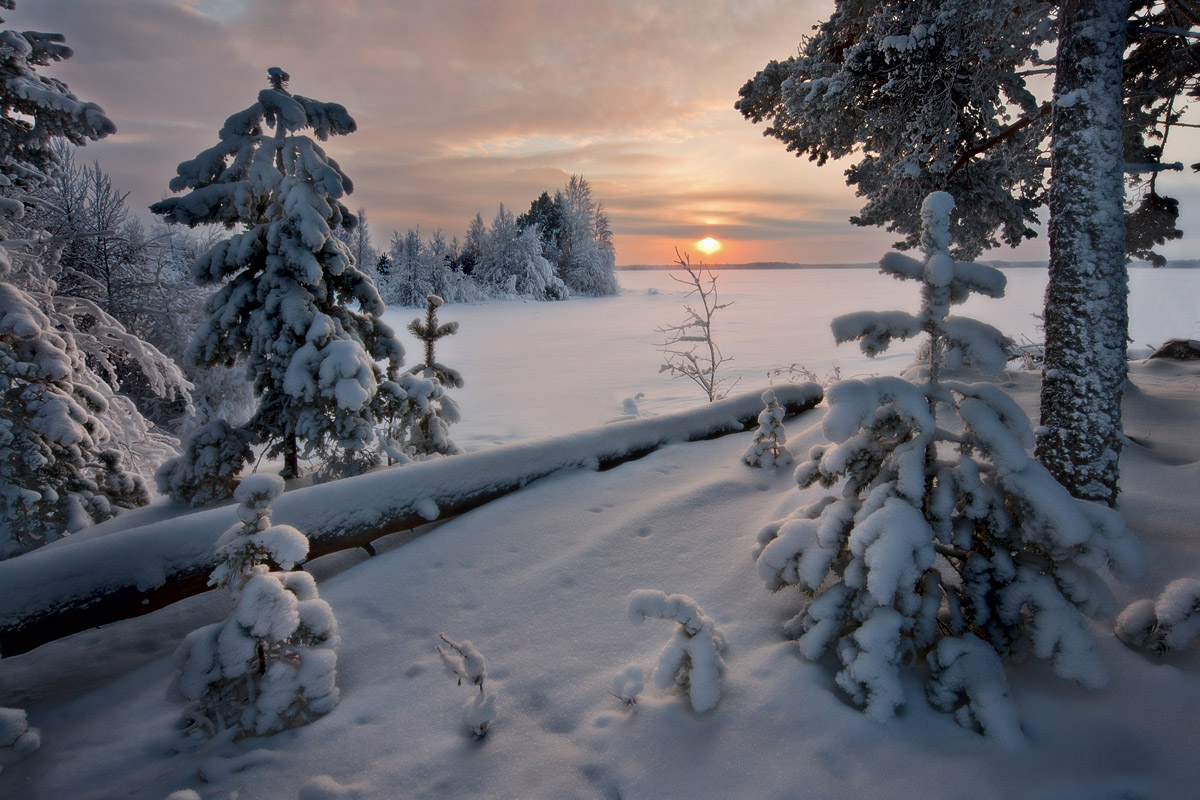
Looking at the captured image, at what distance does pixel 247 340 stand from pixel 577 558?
4.86 metres

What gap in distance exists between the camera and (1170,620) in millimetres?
2467

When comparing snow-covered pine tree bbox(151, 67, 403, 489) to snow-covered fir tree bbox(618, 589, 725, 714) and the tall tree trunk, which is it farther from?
the tall tree trunk

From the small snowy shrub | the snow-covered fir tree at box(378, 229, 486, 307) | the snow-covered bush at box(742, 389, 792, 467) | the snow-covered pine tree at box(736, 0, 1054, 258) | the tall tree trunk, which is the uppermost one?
the snow-covered fir tree at box(378, 229, 486, 307)

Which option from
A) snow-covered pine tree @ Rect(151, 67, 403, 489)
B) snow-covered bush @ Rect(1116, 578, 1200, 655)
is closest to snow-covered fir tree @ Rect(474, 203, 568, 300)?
snow-covered pine tree @ Rect(151, 67, 403, 489)

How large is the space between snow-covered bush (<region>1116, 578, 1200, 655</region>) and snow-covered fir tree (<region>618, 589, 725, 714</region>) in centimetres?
201

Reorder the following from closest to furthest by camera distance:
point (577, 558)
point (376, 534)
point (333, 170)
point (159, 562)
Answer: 1. point (159, 562)
2. point (577, 558)
3. point (376, 534)
4. point (333, 170)

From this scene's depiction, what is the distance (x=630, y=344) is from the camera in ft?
81.1

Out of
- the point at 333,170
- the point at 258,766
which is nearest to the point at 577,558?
the point at 258,766

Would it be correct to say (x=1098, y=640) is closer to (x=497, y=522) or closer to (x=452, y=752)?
(x=452, y=752)

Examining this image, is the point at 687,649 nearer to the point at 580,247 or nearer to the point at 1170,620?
the point at 1170,620

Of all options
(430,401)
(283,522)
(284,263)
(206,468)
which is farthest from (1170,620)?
(206,468)

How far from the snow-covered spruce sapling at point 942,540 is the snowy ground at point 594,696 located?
0.21 metres

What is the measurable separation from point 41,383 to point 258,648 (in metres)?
5.25

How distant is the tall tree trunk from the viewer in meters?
3.71
